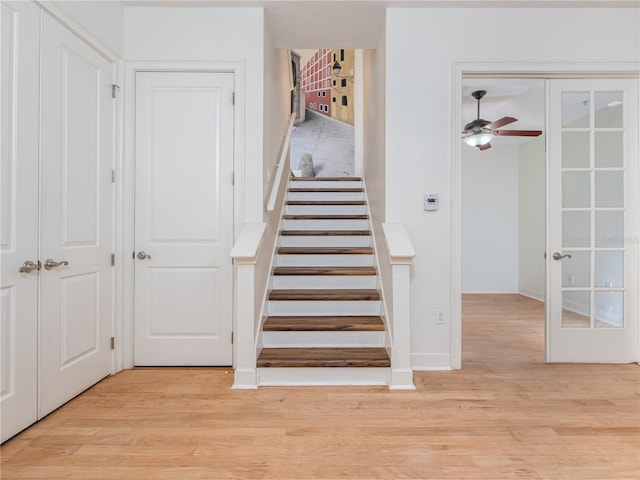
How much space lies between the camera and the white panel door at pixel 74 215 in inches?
84.2

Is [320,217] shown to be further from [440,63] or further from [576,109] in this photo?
[576,109]

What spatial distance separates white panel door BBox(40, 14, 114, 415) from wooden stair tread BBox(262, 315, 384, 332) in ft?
3.90

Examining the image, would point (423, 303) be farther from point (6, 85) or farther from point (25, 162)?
point (6, 85)

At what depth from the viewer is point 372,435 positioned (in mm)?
1929

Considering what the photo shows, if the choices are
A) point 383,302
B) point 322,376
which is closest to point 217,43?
point 383,302

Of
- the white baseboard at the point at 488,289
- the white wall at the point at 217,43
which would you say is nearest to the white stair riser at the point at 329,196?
the white wall at the point at 217,43

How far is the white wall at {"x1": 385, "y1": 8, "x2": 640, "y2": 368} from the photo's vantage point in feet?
9.36

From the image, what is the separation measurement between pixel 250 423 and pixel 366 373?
86cm

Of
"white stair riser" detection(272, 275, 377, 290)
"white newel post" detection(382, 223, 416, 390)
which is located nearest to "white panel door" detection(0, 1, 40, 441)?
"white stair riser" detection(272, 275, 377, 290)

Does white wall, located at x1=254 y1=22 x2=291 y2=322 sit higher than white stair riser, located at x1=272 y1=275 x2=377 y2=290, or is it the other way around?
white wall, located at x1=254 y1=22 x2=291 y2=322

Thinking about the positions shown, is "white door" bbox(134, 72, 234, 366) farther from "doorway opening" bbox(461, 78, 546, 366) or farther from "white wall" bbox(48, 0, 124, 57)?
"doorway opening" bbox(461, 78, 546, 366)

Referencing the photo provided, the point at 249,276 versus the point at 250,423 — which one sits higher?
the point at 249,276

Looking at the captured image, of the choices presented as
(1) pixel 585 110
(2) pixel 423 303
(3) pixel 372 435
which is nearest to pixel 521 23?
(1) pixel 585 110

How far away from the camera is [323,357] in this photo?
260 cm
